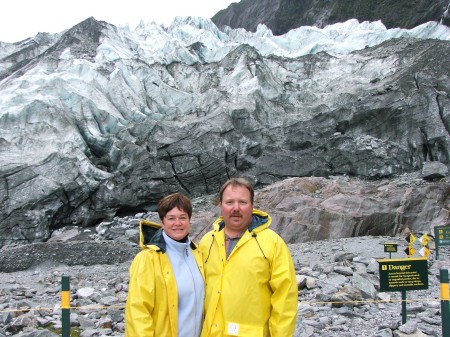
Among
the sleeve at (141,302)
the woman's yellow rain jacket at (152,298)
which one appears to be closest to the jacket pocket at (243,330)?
the woman's yellow rain jacket at (152,298)

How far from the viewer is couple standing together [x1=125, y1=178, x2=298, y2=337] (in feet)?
8.93

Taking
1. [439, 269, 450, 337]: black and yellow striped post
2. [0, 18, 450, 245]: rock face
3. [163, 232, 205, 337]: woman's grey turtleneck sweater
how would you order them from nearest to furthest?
1. [163, 232, 205, 337]: woman's grey turtleneck sweater
2. [439, 269, 450, 337]: black and yellow striped post
3. [0, 18, 450, 245]: rock face

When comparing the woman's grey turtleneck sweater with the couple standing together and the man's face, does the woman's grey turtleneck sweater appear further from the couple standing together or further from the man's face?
the man's face

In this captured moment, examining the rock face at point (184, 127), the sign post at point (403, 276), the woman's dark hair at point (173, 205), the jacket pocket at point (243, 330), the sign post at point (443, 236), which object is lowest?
the sign post at point (443, 236)

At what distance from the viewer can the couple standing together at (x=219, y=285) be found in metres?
2.72

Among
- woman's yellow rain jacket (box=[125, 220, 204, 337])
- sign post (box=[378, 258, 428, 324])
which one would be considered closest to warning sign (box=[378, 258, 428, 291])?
sign post (box=[378, 258, 428, 324])

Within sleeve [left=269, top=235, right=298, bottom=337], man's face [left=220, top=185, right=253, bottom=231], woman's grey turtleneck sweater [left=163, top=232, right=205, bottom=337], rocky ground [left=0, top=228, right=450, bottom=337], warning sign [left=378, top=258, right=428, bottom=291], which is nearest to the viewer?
sleeve [left=269, top=235, right=298, bottom=337]

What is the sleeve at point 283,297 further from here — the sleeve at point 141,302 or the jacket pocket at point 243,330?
the sleeve at point 141,302

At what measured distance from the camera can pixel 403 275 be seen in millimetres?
5250

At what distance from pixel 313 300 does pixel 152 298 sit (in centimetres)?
498

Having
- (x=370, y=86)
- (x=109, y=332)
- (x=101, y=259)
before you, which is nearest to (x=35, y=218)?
(x=101, y=259)

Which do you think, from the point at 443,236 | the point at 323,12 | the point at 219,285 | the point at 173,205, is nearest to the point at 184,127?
the point at 443,236

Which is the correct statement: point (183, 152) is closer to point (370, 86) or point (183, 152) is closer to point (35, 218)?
point (35, 218)

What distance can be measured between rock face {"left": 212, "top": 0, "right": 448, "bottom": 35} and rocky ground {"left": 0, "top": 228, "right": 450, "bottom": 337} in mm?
51204
